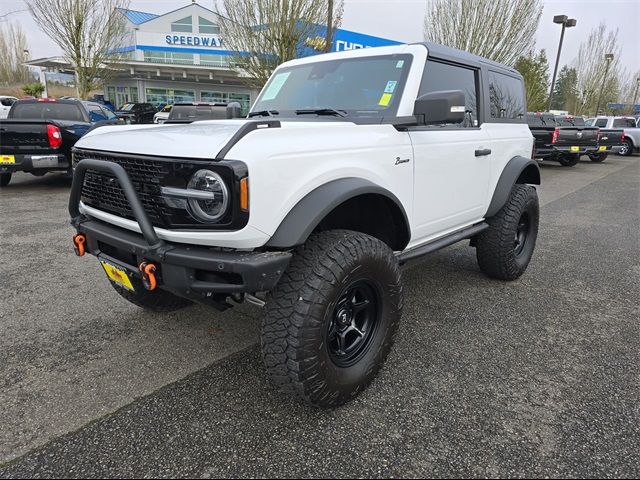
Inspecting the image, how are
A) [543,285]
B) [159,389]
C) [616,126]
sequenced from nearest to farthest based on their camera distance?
1. [159,389]
2. [543,285]
3. [616,126]

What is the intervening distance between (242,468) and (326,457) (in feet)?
1.20

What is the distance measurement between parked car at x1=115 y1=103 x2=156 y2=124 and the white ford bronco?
21.4 m

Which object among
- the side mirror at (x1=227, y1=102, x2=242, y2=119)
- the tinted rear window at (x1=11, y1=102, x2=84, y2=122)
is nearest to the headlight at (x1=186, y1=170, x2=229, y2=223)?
the side mirror at (x1=227, y1=102, x2=242, y2=119)

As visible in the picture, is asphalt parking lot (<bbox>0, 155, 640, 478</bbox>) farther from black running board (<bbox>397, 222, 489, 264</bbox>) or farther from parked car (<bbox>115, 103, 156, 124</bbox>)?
parked car (<bbox>115, 103, 156, 124</bbox>)

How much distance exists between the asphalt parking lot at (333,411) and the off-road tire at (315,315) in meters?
0.20

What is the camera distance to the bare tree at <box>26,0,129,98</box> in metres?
17.7

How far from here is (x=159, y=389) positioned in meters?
2.48

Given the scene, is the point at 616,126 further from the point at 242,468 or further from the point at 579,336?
the point at 242,468

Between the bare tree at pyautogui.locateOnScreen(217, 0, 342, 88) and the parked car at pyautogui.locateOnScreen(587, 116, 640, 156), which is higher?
the bare tree at pyautogui.locateOnScreen(217, 0, 342, 88)

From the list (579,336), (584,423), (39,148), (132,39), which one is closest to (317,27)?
(39,148)

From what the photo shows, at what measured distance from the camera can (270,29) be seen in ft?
42.7

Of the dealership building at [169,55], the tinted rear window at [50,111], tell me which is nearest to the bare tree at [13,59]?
the dealership building at [169,55]

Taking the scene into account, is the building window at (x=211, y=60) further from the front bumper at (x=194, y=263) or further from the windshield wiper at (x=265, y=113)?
the front bumper at (x=194, y=263)

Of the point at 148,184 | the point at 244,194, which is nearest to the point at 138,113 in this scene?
the point at 148,184
